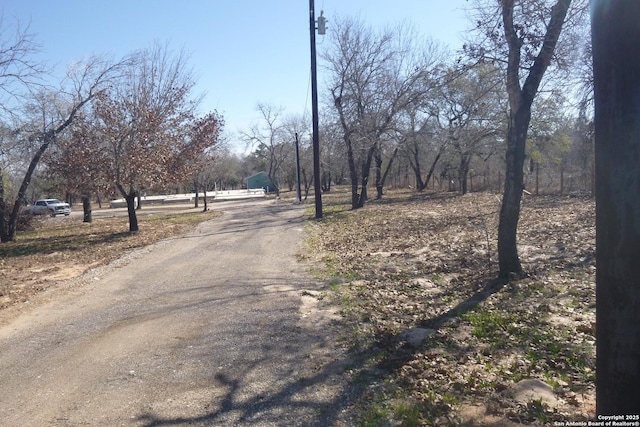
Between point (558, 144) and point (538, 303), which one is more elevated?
point (558, 144)

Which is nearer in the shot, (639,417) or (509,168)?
(639,417)

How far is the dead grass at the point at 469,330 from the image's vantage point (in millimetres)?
3979

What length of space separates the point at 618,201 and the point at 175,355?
460 centimetres

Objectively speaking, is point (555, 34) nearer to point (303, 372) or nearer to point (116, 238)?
point (303, 372)

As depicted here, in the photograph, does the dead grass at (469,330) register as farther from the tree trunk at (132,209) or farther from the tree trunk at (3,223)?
the tree trunk at (3,223)

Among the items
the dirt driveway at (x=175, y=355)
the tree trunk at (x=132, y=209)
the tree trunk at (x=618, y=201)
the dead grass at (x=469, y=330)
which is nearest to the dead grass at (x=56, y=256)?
the tree trunk at (x=132, y=209)

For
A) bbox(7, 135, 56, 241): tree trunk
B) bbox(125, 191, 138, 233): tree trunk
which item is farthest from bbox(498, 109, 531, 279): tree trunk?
bbox(7, 135, 56, 241): tree trunk

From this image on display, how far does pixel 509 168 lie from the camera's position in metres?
7.71

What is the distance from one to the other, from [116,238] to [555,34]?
1623 cm

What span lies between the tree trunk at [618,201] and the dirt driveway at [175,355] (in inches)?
82.4

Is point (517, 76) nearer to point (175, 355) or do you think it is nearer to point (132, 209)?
point (175, 355)

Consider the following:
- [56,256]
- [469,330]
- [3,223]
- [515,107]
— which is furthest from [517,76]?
[3,223]

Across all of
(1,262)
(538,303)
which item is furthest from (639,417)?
(1,262)

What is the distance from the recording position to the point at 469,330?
588 cm
